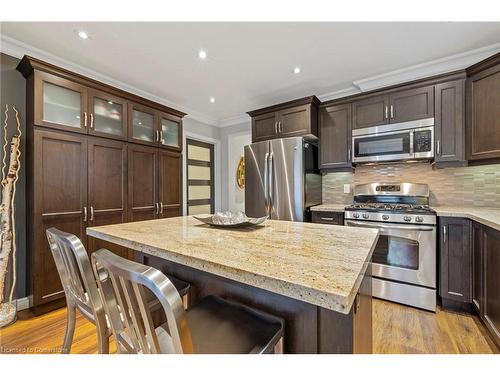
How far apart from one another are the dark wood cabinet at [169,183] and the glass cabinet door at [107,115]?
1.88 feet

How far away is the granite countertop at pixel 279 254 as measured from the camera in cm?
62

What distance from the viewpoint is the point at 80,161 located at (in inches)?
90.7

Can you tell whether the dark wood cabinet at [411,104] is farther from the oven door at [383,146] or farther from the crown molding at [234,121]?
the crown molding at [234,121]

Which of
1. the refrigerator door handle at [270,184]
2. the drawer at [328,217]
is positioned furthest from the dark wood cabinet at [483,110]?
the refrigerator door handle at [270,184]

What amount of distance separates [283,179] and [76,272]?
2324 millimetres

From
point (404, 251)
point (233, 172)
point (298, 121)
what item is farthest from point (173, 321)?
point (233, 172)

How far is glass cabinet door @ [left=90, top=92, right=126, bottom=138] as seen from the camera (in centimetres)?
243

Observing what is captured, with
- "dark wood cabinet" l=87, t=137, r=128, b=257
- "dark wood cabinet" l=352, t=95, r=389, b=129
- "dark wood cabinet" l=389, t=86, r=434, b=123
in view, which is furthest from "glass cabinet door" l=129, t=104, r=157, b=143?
"dark wood cabinet" l=389, t=86, r=434, b=123

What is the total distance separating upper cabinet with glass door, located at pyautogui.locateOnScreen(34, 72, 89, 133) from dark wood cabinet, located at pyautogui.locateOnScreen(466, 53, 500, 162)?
379cm

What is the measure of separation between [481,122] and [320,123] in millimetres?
1581

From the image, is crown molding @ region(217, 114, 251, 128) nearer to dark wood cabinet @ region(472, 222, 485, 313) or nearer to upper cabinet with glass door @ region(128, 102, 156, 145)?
upper cabinet with glass door @ region(128, 102, 156, 145)

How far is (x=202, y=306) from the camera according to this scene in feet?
3.23

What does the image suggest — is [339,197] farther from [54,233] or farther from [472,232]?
[54,233]

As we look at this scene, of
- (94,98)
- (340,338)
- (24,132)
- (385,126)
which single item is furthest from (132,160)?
(385,126)
